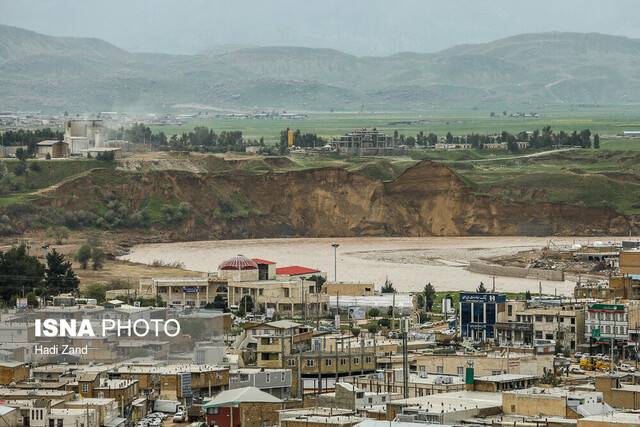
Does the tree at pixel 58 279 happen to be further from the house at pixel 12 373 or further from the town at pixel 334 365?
the house at pixel 12 373

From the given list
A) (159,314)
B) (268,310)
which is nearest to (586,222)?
(268,310)

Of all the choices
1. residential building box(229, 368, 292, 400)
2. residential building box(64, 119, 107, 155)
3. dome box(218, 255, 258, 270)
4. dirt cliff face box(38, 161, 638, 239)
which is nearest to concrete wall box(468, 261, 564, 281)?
dome box(218, 255, 258, 270)

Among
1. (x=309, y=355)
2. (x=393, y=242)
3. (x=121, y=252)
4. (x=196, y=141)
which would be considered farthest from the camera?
(x=196, y=141)

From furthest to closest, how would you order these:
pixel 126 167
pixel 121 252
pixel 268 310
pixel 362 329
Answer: pixel 126 167 < pixel 121 252 < pixel 268 310 < pixel 362 329

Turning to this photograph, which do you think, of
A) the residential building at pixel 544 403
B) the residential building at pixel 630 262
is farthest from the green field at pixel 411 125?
the residential building at pixel 544 403

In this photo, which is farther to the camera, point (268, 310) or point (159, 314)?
point (268, 310)

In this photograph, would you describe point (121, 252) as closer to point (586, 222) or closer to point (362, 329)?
point (586, 222)

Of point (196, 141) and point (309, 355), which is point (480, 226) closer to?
point (196, 141)
